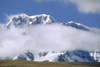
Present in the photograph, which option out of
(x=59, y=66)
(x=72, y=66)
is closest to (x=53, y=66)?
(x=59, y=66)

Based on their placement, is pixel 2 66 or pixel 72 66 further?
pixel 72 66

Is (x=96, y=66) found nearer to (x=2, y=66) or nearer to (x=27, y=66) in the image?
(x=27, y=66)

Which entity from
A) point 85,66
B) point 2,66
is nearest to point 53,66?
point 85,66

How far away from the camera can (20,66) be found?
294 feet

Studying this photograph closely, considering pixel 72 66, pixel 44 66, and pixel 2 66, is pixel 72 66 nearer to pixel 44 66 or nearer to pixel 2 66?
pixel 44 66

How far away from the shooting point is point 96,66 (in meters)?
98.6

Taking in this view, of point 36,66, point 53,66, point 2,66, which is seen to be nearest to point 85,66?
point 53,66

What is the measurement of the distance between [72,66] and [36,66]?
18.1 meters

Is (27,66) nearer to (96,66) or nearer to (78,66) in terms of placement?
(78,66)

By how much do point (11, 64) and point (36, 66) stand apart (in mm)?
12627

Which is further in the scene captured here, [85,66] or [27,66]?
[85,66]

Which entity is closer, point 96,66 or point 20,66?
point 20,66

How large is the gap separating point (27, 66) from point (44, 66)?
7691 millimetres

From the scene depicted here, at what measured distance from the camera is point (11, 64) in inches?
3723
